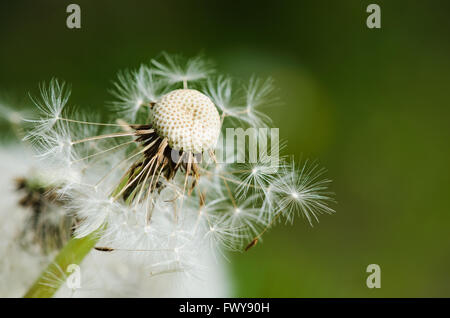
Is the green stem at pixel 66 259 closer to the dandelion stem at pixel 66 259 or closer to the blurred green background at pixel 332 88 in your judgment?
the dandelion stem at pixel 66 259

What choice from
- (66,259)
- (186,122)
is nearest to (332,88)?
(186,122)

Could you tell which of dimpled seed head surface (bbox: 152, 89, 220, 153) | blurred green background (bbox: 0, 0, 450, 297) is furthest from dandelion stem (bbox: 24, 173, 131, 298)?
blurred green background (bbox: 0, 0, 450, 297)

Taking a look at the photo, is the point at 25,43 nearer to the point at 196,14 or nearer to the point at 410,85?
the point at 196,14

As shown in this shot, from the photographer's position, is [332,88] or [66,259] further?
[332,88]

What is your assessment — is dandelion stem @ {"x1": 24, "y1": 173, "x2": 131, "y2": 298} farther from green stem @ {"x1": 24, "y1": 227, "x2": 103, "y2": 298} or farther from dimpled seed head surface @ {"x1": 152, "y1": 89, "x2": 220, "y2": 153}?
dimpled seed head surface @ {"x1": 152, "y1": 89, "x2": 220, "y2": 153}

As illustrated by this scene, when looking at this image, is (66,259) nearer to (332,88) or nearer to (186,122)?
(186,122)

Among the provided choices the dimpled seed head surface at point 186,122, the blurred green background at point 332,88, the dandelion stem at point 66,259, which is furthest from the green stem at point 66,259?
the blurred green background at point 332,88
